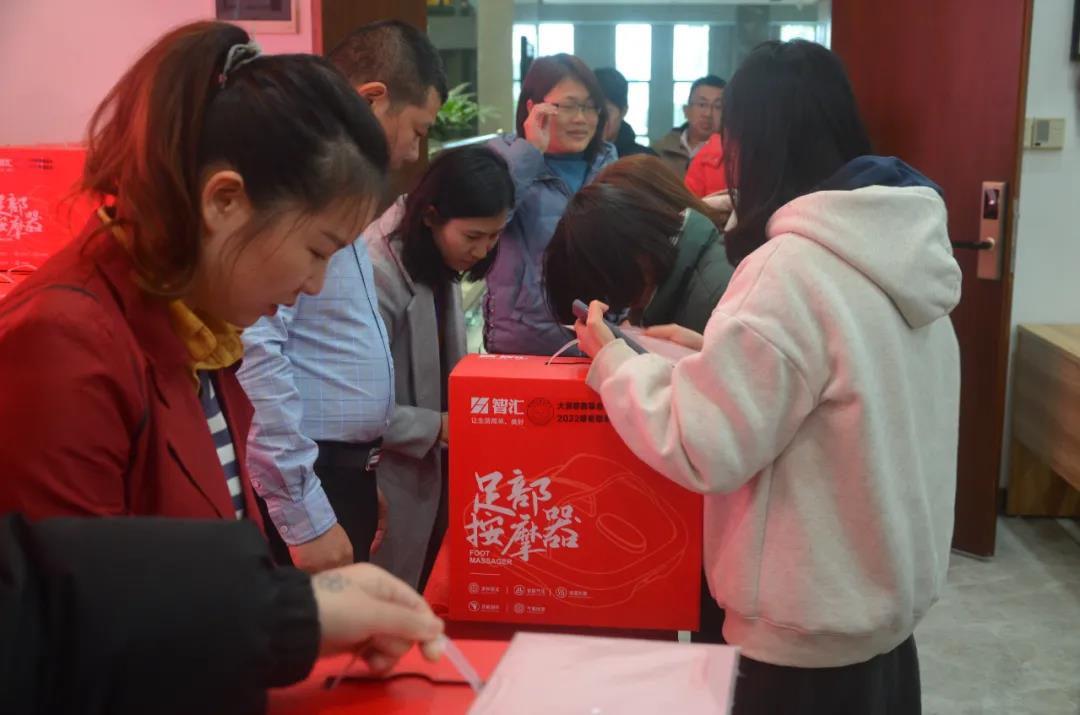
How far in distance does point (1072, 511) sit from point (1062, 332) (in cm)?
67

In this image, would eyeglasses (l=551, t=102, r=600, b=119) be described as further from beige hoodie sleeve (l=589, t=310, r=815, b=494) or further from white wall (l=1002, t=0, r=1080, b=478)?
beige hoodie sleeve (l=589, t=310, r=815, b=494)

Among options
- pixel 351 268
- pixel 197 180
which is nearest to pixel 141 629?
pixel 197 180

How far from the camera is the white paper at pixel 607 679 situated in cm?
82

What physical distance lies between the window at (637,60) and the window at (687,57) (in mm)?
242

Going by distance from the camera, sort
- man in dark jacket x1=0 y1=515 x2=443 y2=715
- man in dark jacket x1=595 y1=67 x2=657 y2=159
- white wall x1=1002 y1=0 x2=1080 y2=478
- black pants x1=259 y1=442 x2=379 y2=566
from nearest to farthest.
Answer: man in dark jacket x1=0 y1=515 x2=443 y2=715
black pants x1=259 y1=442 x2=379 y2=566
white wall x1=1002 y1=0 x2=1080 y2=478
man in dark jacket x1=595 y1=67 x2=657 y2=159

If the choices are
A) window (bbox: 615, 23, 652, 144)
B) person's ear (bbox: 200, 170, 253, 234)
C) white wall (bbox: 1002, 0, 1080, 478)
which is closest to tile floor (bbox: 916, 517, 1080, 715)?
white wall (bbox: 1002, 0, 1080, 478)

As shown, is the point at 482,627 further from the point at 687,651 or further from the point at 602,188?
the point at 602,188

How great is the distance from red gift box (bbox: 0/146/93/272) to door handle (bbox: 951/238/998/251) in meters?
2.58

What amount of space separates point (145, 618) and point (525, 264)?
228 cm

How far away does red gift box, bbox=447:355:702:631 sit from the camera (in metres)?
1.38

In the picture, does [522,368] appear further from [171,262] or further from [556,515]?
[171,262]

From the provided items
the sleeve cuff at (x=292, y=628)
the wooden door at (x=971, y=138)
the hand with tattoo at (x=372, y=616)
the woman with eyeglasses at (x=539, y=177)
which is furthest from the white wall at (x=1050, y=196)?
the sleeve cuff at (x=292, y=628)

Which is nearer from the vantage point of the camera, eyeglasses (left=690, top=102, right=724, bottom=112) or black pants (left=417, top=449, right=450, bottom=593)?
black pants (left=417, top=449, right=450, bottom=593)

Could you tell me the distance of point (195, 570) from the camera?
0.66 metres
